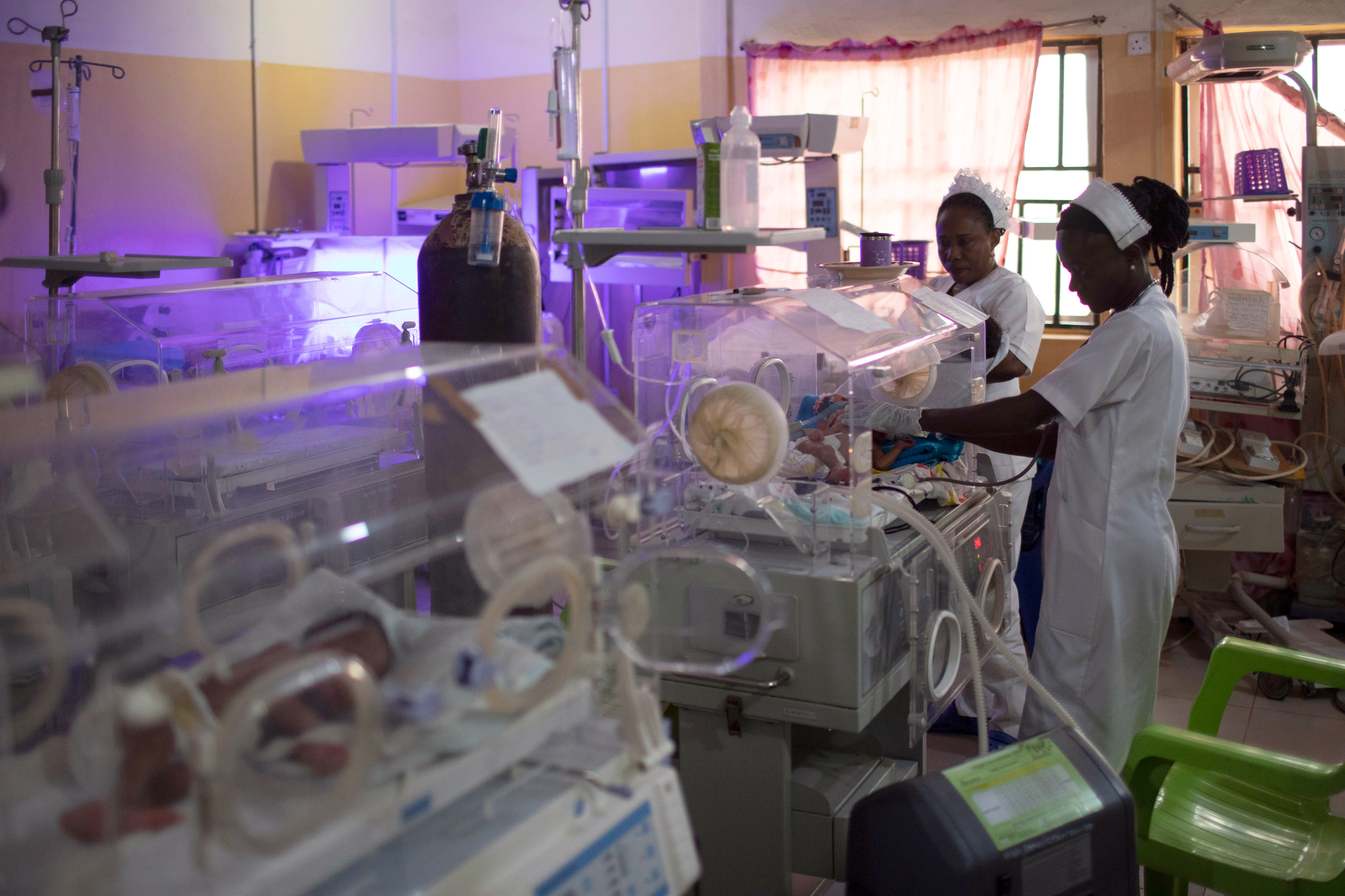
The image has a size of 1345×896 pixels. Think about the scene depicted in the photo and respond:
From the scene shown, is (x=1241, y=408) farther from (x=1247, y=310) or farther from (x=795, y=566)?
(x=795, y=566)

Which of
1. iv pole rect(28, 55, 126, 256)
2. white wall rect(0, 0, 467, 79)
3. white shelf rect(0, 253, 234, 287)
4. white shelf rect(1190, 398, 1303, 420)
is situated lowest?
white shelf rect(1190, 398, 1303, 420)

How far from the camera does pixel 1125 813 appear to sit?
5.38ft

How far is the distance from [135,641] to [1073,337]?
4.83 metres

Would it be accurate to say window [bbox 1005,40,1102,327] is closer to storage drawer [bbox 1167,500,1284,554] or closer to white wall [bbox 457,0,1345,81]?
white wall [bbox 457,0,1345,81]

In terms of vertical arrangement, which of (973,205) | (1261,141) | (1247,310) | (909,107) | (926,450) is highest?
(909,107)

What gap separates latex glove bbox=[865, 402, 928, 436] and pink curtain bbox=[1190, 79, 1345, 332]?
128 inches

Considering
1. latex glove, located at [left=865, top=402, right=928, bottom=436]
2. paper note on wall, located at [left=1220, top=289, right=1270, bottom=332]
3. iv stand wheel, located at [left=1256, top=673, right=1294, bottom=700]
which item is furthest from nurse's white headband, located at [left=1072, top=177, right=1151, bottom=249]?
paper note on wall, located at [left=1220, top=289, right=1270, bottom=332]

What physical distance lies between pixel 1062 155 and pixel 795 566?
13.8ft

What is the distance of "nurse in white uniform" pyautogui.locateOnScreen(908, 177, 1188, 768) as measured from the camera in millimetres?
2143

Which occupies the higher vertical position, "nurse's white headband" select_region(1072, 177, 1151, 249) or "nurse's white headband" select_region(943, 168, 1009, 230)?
"nurse's white headband" select_region(943, 168, 1009, 230)

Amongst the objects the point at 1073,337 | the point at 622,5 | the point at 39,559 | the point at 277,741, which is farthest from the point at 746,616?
the point at 622,5

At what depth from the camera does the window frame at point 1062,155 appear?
4.99m

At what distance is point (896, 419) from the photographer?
2.14 metres

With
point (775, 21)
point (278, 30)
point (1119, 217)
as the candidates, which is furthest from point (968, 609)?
point (278, 30)
